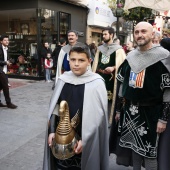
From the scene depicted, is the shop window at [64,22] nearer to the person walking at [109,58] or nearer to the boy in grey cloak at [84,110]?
the person walking at [109,58]

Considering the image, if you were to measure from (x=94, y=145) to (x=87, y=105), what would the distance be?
380 millimetres

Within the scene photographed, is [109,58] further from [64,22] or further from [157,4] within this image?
[64,22]

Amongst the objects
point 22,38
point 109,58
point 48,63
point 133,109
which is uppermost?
point 22,38

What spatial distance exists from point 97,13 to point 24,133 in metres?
11.8

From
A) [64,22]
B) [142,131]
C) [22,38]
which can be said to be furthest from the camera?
[64,22]

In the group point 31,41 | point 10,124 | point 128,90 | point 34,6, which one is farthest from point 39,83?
point 128,90

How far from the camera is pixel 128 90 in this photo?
9.36 ft

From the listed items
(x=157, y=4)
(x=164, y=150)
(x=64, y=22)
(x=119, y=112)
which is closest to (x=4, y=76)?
(x=157, y=4)

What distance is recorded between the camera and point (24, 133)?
16.0 feet

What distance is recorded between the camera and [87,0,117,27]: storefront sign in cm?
1485

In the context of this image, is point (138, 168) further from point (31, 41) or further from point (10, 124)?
point (31, 41)

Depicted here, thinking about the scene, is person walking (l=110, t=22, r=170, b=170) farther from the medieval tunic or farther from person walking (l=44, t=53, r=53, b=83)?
person walking (l=44, t=53, r=53, b=83)

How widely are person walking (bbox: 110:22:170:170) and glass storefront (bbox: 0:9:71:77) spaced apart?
905 centimetres

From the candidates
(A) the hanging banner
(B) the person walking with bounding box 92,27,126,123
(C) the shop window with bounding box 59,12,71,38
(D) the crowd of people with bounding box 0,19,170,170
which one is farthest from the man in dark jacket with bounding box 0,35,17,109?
(C) the shop window with bounding box 59,12,71,38
